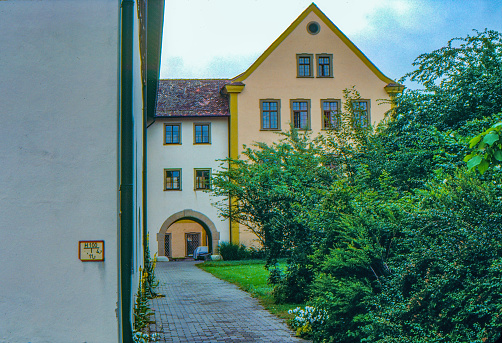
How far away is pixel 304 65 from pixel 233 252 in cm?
1204

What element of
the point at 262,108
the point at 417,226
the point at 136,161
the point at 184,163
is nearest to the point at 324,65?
the point at 262,108

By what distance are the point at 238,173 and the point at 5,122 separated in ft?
35.4

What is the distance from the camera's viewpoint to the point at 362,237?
7.67 m

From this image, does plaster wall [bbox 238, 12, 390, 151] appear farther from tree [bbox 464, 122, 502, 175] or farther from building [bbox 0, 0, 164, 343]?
tree [bbox 464, 122, 502, 175]

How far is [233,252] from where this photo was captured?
33.1 metres

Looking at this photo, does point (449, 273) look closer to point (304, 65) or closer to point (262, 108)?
point (262, 108)

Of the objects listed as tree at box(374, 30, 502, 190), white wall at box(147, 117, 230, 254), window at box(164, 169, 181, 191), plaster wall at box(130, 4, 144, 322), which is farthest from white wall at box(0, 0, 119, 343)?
window at box(164, 169, 181, 191)

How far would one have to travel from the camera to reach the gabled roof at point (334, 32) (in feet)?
111

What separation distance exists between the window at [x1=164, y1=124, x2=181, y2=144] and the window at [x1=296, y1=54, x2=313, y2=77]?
816cm

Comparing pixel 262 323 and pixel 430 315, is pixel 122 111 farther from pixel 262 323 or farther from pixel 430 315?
pixel 262 323

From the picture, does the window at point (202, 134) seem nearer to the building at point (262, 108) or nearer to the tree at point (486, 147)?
the building at point (262, 108)

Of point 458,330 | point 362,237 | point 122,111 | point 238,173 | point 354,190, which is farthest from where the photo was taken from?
point 238,173

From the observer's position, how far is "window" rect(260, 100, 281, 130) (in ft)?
111

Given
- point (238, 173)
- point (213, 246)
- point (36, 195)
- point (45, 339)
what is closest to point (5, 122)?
point (36, 195)
